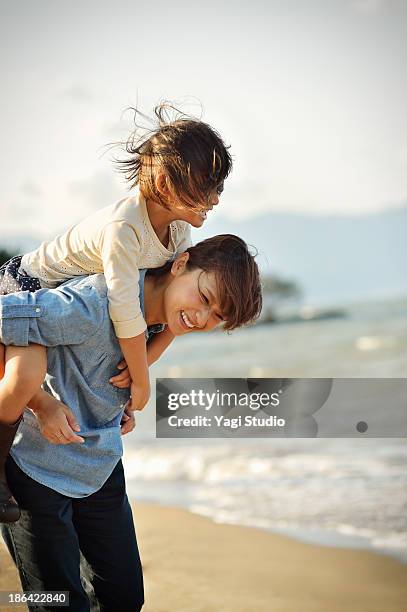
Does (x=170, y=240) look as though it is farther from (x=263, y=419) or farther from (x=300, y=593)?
(x=263, y=419)

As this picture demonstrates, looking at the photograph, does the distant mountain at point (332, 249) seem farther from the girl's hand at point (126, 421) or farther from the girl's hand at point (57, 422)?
the girl's hand at point (57, 422)

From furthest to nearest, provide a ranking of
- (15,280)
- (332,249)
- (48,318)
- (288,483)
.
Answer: (332,249), (288,483), (15,280), (48,318)

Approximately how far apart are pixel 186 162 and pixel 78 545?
596 millimetres

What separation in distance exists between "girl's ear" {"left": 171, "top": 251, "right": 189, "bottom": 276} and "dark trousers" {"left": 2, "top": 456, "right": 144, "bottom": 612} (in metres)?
0.32

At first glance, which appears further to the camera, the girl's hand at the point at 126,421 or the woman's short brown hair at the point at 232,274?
the girl's hand at the point at 126,421

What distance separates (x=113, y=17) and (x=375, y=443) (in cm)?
198

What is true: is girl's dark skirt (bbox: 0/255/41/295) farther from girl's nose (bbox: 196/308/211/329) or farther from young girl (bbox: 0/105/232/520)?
girl's nose (bbox: 196/308/211/329)

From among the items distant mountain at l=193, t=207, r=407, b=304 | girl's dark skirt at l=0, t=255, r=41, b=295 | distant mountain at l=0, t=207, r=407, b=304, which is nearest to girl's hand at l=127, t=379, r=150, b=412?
girl's dark skirt at l=0, t=255, r=41, b=295

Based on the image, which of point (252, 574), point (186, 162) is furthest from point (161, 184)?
point (252, 574)

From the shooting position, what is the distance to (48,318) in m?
1.21

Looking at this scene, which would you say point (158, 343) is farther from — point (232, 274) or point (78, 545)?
point (78, 545)

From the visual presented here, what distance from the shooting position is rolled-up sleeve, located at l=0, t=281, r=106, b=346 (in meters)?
1.20

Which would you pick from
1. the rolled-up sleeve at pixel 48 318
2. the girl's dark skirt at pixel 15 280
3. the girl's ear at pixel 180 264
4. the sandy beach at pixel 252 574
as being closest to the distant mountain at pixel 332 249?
the sandy beach at pixel 252 574

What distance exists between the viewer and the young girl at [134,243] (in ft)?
4.02
